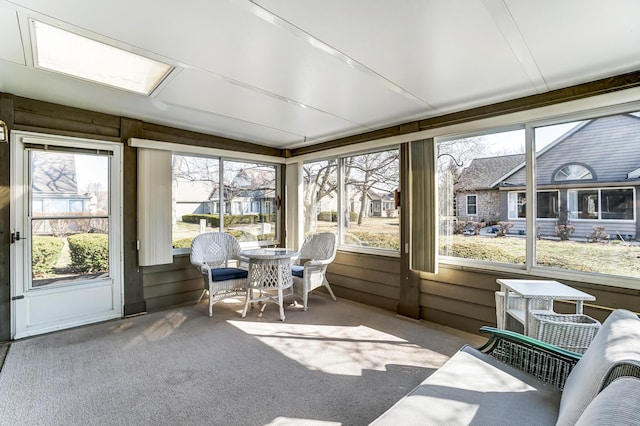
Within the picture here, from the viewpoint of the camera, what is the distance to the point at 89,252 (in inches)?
141

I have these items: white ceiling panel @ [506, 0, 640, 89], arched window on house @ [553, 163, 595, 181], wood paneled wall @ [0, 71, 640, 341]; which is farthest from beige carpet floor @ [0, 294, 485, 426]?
white ceiling panel @ [506, 0, 640, 89]

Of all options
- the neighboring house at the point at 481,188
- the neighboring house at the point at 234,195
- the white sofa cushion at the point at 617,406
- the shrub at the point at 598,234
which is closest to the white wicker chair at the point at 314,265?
the neighboring house at the point at 234,195

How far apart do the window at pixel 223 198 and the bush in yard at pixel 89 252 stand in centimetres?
84

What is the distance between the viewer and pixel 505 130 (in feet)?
10.5

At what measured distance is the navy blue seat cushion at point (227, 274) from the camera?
12.8 ft

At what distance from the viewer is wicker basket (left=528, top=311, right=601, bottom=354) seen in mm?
1875

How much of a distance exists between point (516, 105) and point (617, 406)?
3.01 meters

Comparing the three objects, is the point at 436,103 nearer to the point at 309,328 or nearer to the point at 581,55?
the point at 581,55

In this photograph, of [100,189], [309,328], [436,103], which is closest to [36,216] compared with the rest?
[100,189]

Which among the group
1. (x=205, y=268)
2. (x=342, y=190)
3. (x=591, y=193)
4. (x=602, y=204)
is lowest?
(x=205, y=268)

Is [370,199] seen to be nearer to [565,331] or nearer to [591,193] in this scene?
[591,193]

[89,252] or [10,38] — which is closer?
[10,38]

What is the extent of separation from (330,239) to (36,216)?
11.5 ft

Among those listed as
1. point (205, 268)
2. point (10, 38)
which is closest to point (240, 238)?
point (205, 268)
